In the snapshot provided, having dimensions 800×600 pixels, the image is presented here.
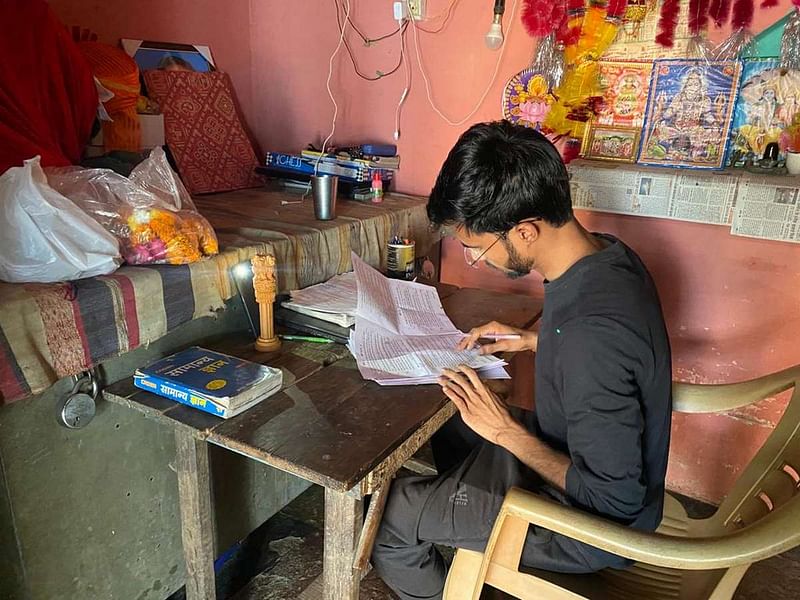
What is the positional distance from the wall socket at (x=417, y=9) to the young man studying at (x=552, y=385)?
112 cm

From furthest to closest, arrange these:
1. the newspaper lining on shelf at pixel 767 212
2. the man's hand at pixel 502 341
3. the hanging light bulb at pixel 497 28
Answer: the hanging light bulb at pixel 497 28 < the newspaper lining on shelf at pixel 767 212 < the man's hand at pixel 502 341

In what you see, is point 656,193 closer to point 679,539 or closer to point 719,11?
point 719,11

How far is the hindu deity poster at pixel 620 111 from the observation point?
179cm

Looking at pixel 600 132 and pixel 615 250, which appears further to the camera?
pixel 600 132

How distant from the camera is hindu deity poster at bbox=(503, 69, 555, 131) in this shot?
1903 mm

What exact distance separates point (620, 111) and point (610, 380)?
3.88 ft

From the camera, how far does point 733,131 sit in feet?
5.57

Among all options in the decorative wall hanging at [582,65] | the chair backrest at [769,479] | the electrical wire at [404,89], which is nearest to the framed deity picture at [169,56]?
the electrical wire at [404,89]

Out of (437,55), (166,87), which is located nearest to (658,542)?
(437,55)

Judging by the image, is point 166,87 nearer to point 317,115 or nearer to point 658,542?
point 317,115

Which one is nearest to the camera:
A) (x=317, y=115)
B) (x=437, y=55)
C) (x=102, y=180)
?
(x=102, y=180)

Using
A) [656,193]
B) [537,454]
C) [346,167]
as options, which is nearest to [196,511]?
[537,454]

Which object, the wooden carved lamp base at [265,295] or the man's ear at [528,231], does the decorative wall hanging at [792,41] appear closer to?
the man's ear at [528,231]

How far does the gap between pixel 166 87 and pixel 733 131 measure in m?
1.71
